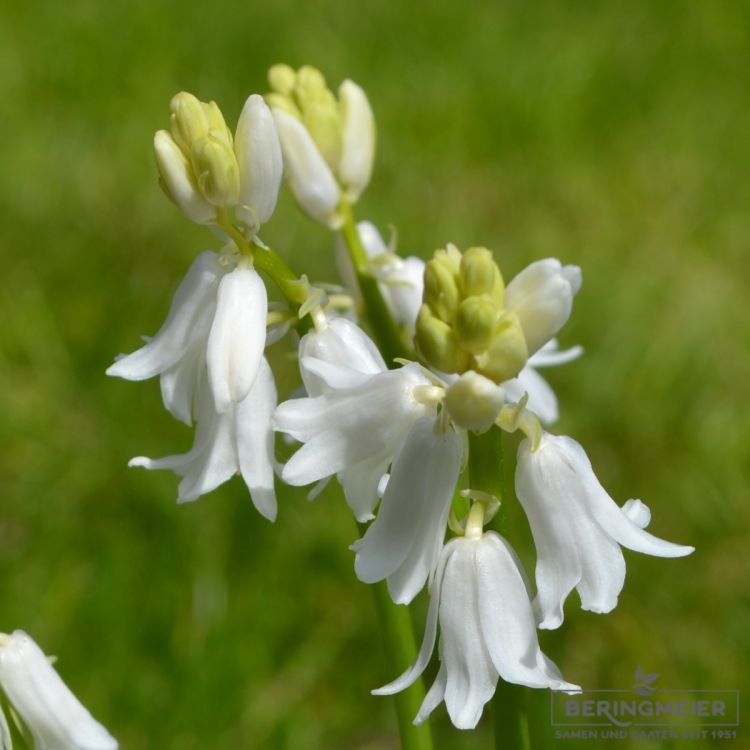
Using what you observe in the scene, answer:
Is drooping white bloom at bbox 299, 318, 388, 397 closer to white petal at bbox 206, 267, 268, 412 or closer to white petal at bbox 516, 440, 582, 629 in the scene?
white petal at bbox 206, 267, 268, 412

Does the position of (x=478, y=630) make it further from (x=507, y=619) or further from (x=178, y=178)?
(x=178, y=178)

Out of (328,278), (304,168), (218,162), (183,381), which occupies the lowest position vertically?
(183,381)

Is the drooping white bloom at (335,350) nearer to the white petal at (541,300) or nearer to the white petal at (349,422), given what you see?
the white petal at (349,422)

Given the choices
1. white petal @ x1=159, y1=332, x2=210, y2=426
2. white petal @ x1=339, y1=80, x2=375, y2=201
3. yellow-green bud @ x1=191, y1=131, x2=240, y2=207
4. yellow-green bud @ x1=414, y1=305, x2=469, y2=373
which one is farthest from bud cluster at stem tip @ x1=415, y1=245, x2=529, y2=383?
white petal @ x1=339, y1=80, x2=375, y2=201

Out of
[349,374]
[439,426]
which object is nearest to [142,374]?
[349,374]

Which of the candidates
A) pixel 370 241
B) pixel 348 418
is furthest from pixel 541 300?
pixel 370 241

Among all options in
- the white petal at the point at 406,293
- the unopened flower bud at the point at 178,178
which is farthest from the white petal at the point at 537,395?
the unopened flower bud at the point at 178,178
